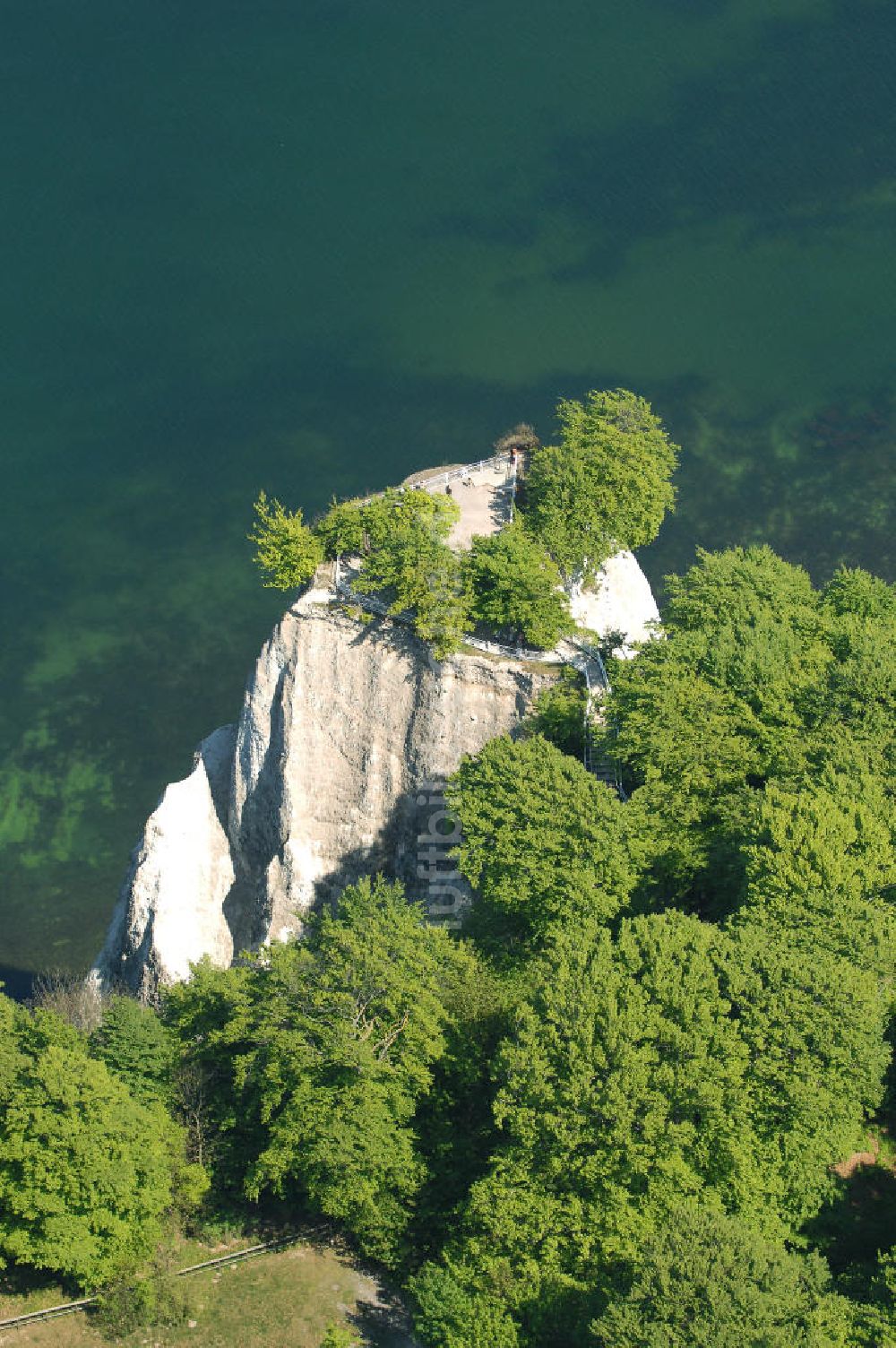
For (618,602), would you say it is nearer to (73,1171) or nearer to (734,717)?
(734,717)

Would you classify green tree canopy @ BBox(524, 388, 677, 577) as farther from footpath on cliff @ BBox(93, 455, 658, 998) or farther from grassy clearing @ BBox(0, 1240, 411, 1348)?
grassy clearing @ BBox(0, 1240, 411, 1348)

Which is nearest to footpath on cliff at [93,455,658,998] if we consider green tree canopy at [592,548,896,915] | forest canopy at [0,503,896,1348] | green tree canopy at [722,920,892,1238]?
green tree canopy at [592,548,896,915]

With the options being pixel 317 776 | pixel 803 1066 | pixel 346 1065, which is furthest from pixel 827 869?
pixel 317 776

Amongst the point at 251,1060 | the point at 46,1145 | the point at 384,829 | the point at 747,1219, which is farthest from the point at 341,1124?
the point at 384,829

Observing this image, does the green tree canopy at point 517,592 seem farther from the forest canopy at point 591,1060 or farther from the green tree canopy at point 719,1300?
the green tree canopy at point 719,1300

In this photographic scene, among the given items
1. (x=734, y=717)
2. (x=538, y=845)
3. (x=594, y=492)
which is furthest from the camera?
(x=594, y=492)

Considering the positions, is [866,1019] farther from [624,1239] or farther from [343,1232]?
[343,1232]
